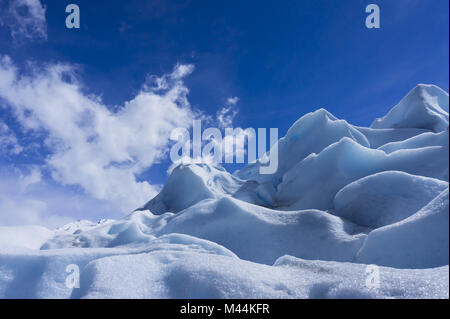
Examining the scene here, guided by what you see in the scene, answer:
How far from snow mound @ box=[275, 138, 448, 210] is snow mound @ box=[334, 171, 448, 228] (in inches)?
33.9

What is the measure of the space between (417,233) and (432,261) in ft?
1.03

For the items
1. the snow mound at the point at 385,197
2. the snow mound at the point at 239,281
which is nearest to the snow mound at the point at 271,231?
the snow mound at the point at 385,197

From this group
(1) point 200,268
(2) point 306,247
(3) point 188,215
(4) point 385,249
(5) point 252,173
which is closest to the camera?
(1) point 200,268

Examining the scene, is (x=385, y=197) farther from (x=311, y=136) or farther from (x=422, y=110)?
(x=422, y=110)

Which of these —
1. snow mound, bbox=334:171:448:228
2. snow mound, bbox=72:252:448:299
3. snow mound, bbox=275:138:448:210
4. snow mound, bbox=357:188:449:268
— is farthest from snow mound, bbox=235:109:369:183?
snow mound, bbox=72:252:448:299

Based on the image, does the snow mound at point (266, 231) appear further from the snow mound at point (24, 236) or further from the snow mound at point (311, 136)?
the snow mound at point (311, 136)

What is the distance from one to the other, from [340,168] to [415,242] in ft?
14.6

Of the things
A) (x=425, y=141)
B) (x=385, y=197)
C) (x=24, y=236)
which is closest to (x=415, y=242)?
(x=385, y=197)

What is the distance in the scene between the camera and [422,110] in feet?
34.2

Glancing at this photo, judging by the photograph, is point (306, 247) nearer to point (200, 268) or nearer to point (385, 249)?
point (385, 249)

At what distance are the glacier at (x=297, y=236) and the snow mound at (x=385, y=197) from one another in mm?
19

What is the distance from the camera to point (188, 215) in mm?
6270
